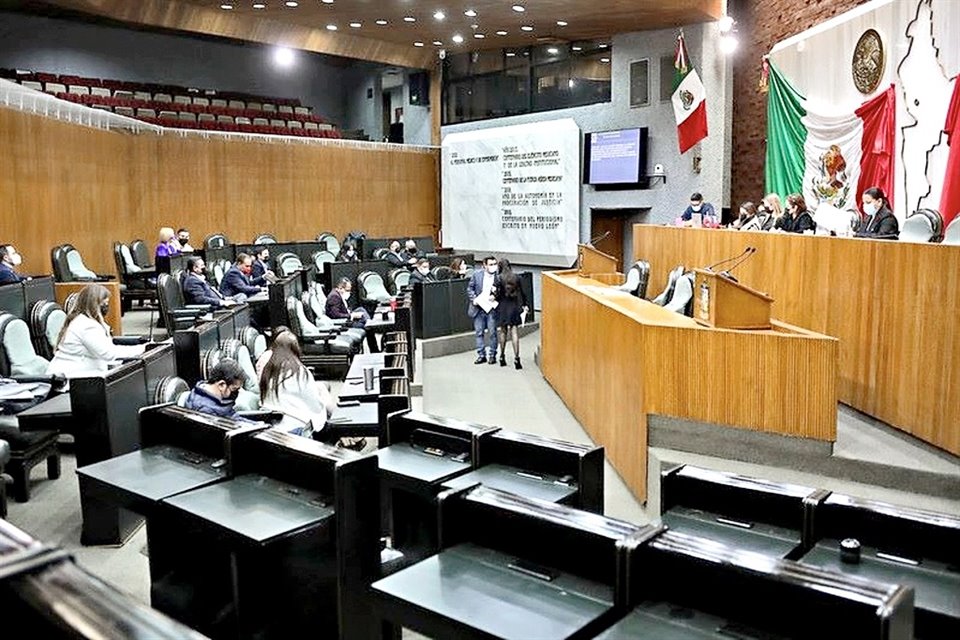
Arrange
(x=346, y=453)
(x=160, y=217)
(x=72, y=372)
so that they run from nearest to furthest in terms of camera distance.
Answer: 1. (x=346, y=453)
2. (x=72, y=372)
3. (x=160, y=217)

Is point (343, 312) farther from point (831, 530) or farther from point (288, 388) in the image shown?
point (831, 530)

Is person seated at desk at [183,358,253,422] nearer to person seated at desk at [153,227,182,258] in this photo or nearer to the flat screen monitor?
person seated at desk at [153,227,182,258]

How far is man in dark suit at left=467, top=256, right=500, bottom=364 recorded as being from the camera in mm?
9961

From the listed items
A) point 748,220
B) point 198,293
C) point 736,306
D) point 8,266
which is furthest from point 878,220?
point 8,266

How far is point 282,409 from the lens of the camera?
16.6 feet

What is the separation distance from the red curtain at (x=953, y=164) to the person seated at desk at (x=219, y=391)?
234 inches

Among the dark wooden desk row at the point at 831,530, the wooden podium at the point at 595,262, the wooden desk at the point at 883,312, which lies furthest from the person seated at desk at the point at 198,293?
the dark wooden desk row at the point at 831,530

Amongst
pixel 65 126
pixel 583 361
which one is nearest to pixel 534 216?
pixel 65 126

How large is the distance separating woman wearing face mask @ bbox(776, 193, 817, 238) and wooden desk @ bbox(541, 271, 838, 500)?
2.00m

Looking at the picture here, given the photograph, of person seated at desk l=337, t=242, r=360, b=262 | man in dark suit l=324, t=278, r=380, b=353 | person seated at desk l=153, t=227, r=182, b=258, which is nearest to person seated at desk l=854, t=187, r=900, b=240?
man in dark suit l=324, t=278, r=380, b=353

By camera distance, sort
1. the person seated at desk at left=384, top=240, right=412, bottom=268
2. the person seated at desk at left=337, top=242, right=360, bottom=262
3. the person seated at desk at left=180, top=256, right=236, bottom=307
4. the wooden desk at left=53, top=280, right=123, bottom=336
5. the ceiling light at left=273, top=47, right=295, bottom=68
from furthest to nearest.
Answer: the ceiling light at left=273, top=47, right=295, bottom=68 → the person seated at desk at left=337, top=242, right=360, bottom=262 → the person seated at desk at left=384, top=240, right=412, bottom=268 → the person seated at desk at left=180, top=256, right=236, bottom=307 → the wooden desk at left=53, top=280, right=123, bottom=336

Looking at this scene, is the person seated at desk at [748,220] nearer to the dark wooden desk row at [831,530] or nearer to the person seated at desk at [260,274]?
the person seated at desk at [260,274]

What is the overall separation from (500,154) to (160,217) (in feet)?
21.8

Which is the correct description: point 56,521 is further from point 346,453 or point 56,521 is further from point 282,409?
point 346,453
